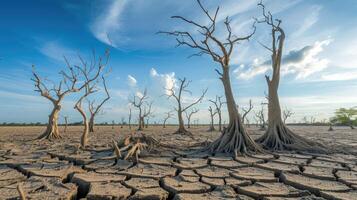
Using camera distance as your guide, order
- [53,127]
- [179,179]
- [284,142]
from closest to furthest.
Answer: [179,179]
[284,142]
[53,127]

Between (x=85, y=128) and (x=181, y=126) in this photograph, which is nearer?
(x=85, y=128)

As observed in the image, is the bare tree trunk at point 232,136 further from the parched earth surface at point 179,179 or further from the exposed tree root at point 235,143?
the parched earth surface at point 179,179

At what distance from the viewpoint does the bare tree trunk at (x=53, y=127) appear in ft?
38.3

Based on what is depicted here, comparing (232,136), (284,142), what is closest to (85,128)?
(232,136)

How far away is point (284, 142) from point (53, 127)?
9.89 meters

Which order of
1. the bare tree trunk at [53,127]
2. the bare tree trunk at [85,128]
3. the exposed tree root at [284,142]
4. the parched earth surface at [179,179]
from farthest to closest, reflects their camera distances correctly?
the bare tree trunk at [53,127] < the bare tree trunk at [85,128] < the exposed tree root at [284,142] < the parched earth surface at [179,179]

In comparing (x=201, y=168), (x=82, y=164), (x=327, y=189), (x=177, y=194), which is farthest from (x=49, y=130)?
(x=327, y=189)

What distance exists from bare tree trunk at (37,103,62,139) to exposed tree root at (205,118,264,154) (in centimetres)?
822

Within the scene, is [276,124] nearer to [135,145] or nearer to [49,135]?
[135,145]

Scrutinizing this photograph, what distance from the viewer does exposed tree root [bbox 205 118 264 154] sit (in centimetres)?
637

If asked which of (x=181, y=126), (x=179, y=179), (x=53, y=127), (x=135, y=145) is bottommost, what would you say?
(x=179, y=179)

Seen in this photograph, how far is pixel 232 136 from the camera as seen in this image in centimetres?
683

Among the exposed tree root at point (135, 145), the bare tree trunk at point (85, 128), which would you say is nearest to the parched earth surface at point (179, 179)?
the exposed tree root at point (135, 145)

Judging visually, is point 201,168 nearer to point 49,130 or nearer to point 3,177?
point 3,177
